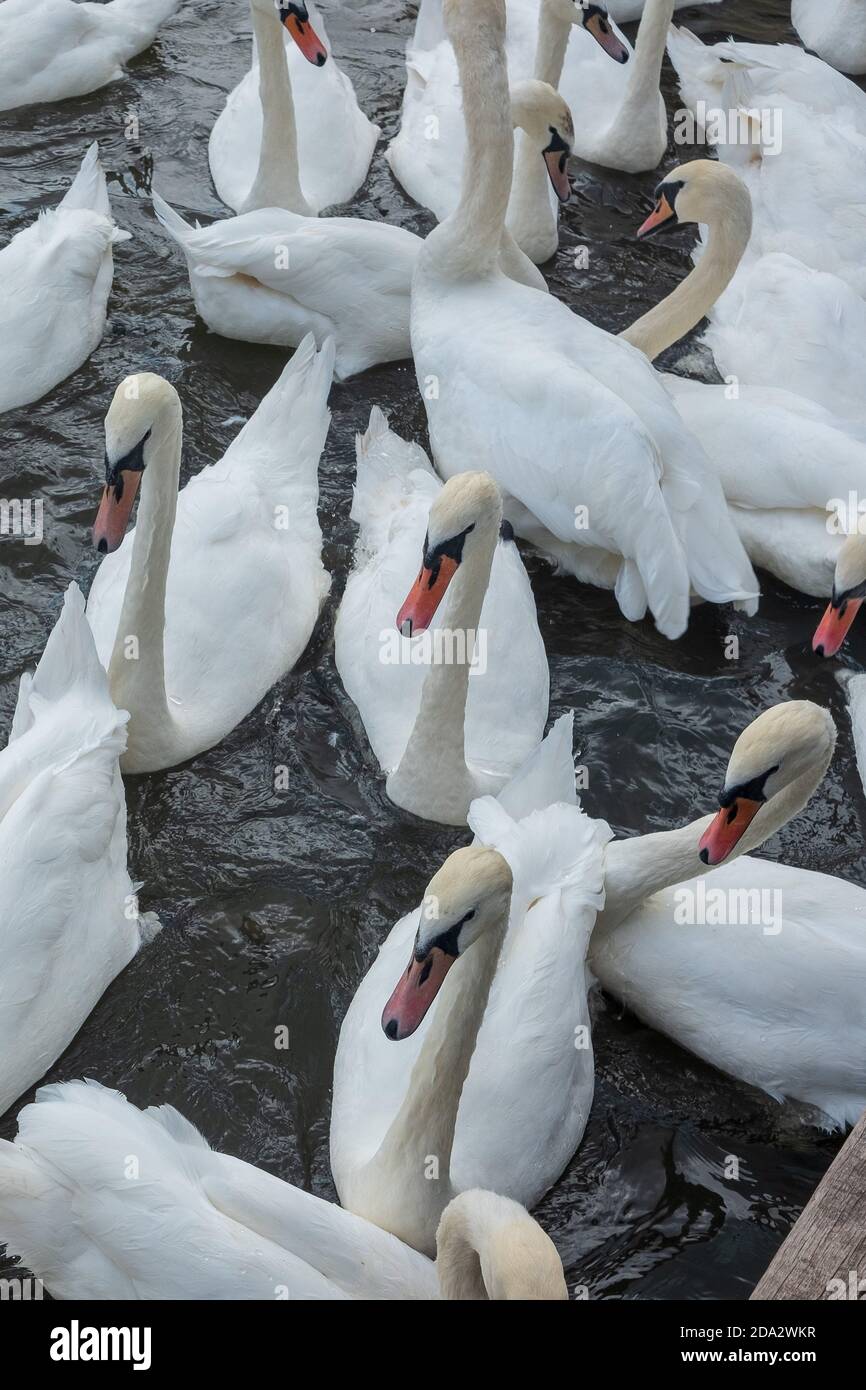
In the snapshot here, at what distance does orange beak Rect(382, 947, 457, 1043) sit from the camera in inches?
190

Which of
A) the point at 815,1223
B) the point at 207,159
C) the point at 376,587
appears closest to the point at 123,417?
the point at 376,587

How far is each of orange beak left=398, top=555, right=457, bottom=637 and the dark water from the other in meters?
0.83

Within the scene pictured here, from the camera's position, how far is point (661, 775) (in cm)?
692

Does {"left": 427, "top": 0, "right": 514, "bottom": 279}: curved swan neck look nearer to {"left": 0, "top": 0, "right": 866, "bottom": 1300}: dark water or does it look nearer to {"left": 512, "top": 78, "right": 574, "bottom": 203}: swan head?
{"left": 512, "top": 78, "right": 574, "bottom": 203}: swan head

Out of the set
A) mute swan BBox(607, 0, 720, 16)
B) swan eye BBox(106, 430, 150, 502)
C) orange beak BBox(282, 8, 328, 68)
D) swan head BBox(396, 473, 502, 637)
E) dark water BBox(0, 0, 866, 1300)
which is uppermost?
orange beak BBox(282, 8, 328, 68)

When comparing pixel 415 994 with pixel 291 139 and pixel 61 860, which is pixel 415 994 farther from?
pixel 291 139

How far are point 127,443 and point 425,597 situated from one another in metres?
1.13

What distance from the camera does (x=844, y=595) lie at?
269 inches

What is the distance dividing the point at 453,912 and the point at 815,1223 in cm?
121

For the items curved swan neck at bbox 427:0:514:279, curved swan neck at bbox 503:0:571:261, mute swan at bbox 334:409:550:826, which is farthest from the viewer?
curved swan neck at bbox 503:0:571:261

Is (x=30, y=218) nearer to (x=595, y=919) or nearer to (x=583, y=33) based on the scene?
(x=583, y=33)

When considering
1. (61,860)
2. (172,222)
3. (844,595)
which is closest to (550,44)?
(172,222)

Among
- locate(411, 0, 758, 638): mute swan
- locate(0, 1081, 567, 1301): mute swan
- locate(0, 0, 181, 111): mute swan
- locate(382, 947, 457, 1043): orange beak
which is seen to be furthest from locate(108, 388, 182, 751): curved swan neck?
locate(0, 0, 181, 111): mute swan

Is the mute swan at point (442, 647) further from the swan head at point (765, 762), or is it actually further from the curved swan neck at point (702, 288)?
the curved swan neck at point (702, 288)
